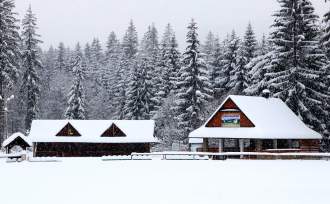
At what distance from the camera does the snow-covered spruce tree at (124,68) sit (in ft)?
269

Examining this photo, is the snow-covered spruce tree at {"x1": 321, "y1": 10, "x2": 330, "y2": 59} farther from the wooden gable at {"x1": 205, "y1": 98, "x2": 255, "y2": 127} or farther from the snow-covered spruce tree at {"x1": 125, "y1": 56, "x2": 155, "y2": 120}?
the snow-covered spruce tree at {"x1": 125, "y1": 56, "x2": 155, "y2": 120}

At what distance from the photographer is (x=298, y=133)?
151ft

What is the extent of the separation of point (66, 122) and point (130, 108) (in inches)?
667

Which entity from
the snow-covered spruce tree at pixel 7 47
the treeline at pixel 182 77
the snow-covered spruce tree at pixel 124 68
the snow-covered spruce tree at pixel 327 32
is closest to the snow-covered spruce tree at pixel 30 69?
the treeline at pixel 182 77

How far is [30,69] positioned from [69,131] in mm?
16439

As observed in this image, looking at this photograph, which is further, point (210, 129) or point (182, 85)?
point (182, 85)

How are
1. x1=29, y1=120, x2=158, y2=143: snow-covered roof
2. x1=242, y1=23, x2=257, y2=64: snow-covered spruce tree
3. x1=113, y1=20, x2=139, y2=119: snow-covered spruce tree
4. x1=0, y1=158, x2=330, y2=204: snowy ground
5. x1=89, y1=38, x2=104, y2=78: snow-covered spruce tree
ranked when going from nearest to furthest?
x1=0, y1=158, x2=330, y2=204: snowy ground → x1=29, y1=120, x2=158, y2=143: snow-covered roof → x1=242, y1=23, x2=257, y2=64: snow-covered spruce tree → x1=113, y1=20, x2=139, y2=119: snow-covered spruce tree → x1=89, y1=38, x2=104, y2=78: snow-covered spruce tree

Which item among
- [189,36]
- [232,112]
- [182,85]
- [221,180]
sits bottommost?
[221,180]

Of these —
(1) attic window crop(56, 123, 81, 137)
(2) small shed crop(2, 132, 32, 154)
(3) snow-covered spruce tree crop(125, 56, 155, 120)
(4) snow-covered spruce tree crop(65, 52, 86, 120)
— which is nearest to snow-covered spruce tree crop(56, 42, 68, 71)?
(4) snow-covered spruce tree crop(65, 52, 86, 120)

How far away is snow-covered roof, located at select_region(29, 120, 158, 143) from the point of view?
58625 mm

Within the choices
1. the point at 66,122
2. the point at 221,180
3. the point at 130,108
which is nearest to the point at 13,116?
the point at 130,108

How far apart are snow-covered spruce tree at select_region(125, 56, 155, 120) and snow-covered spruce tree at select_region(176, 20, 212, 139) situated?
1295 cm

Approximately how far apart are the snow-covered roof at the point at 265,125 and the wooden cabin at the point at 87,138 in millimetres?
13367

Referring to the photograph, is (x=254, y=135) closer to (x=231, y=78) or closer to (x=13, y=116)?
(x=231, y=78)
